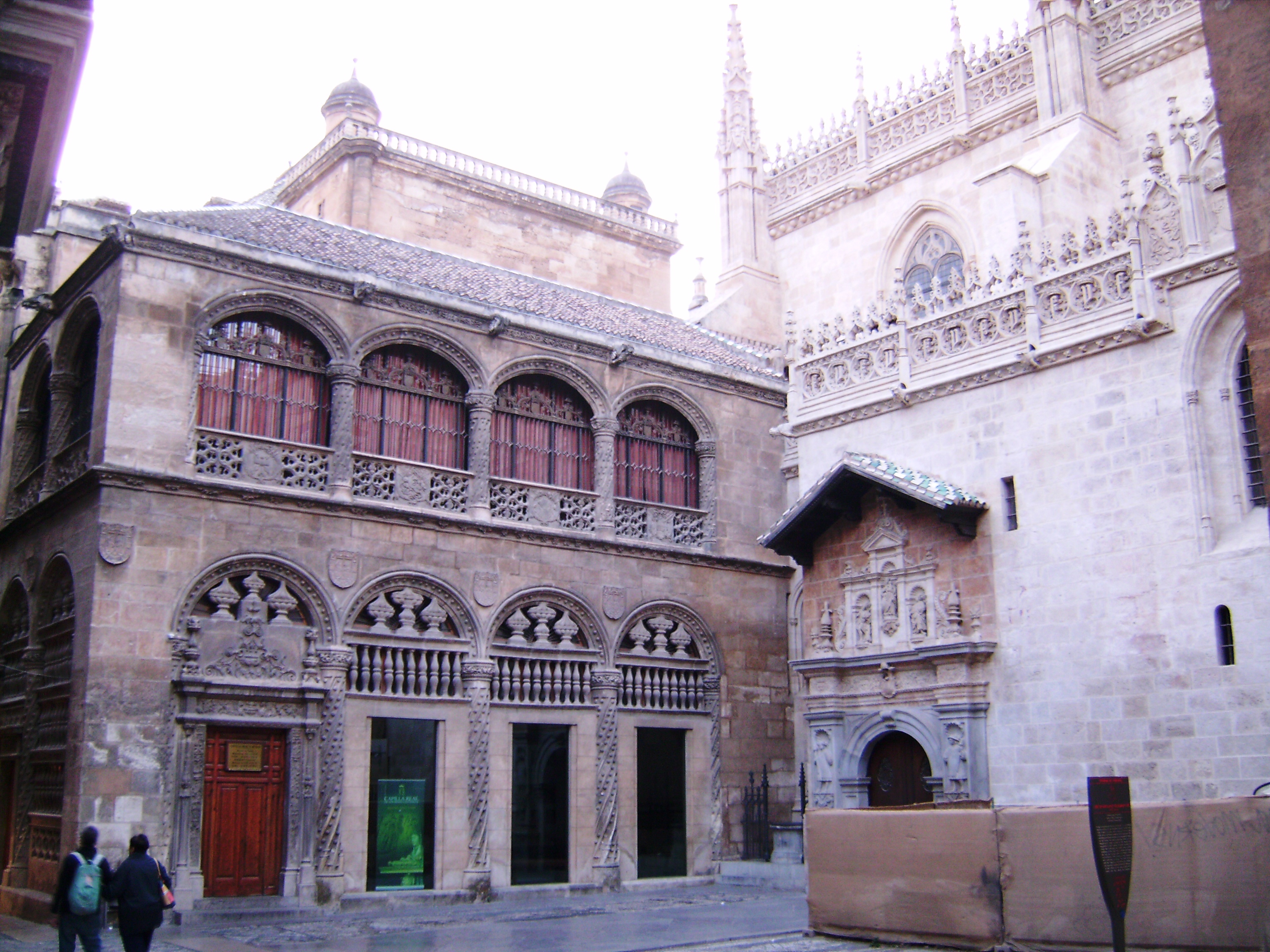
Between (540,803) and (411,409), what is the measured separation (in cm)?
669

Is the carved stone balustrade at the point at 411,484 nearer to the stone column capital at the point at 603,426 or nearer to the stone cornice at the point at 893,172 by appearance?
the stone column capital at the point at 603,426

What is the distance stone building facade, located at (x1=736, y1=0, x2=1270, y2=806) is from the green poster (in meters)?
5.98

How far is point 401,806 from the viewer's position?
1823 cm

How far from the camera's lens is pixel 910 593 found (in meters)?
17.4

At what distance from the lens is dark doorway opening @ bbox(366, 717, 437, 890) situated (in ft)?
58.7

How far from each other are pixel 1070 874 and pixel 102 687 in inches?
467

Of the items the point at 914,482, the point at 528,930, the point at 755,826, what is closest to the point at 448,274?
the point at 914,482

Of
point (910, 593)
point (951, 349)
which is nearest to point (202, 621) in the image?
point (910, 593)

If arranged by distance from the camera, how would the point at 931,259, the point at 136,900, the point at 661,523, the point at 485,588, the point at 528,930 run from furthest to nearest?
the point at 931,259 → the point at 661,523 → the point at 485,588 → the point at 528,930 → the point at 136,900

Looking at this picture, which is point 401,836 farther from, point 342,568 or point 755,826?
point 755,826

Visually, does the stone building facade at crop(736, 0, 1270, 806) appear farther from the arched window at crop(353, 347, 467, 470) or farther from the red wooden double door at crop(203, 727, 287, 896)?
the red wooden double door at crop(203, 727, 287, 896)

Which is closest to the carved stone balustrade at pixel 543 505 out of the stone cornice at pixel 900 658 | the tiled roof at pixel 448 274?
the tiled roof at pixel 448 274

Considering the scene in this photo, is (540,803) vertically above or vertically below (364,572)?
below

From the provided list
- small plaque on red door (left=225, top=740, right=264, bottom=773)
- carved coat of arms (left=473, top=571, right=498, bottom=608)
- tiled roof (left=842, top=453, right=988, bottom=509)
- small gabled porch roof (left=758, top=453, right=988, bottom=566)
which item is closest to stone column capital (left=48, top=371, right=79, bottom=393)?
small plaque on red door (left=225, top=740, right=264, bottom=773)
